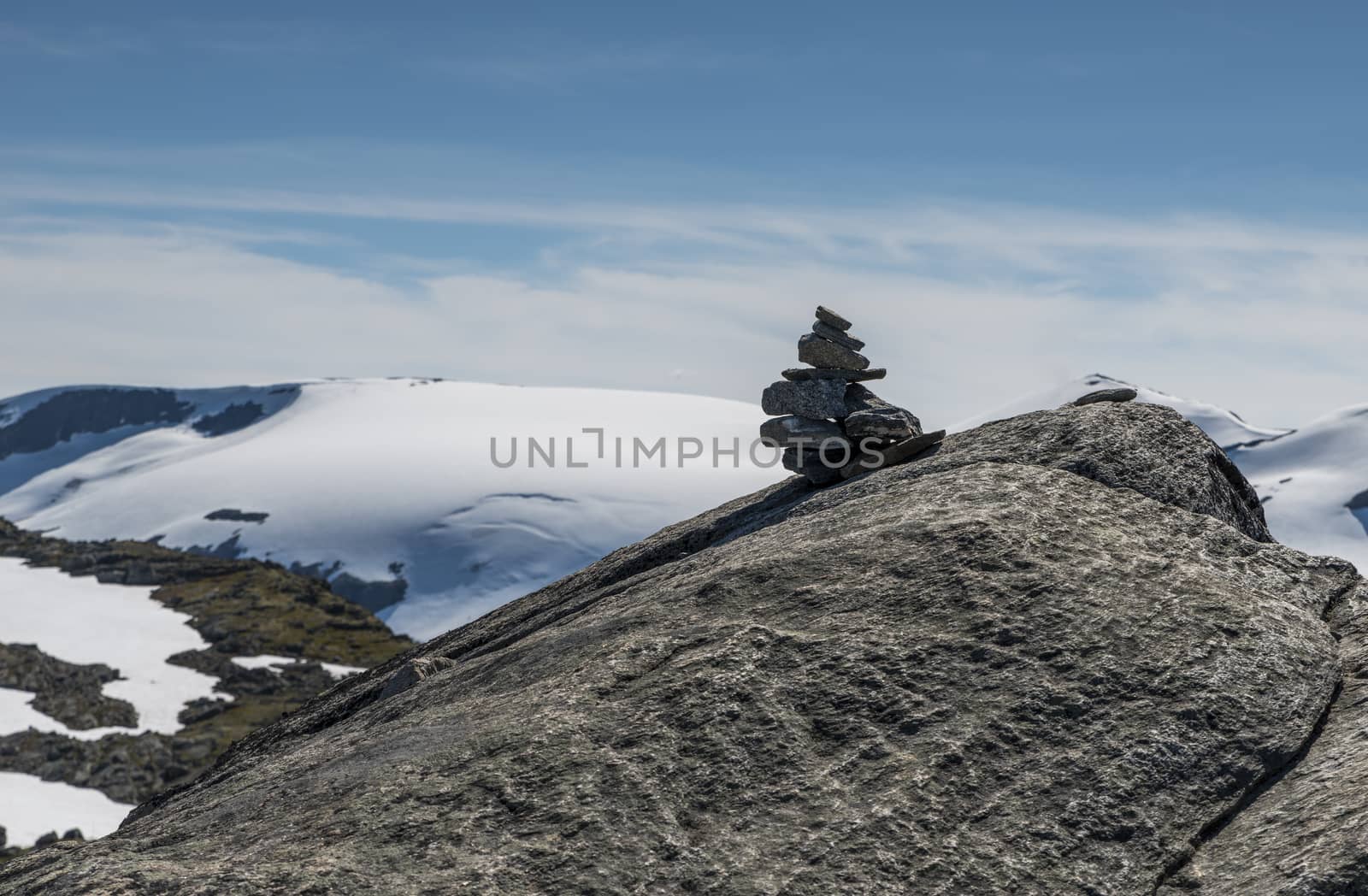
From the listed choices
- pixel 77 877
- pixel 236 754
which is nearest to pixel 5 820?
pixel 236 754

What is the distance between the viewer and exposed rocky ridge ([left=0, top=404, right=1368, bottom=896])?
1470 centimetres

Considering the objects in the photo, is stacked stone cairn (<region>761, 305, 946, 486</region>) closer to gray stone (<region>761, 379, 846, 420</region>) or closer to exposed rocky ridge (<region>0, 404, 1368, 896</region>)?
gray stone (<region>761, 379, 846, 420</region>)

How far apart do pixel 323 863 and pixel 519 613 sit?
40.5 feet

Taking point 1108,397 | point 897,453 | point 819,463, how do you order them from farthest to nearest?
point 819,463 < point 1108,397 < point 897,453

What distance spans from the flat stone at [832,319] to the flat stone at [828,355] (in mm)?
413

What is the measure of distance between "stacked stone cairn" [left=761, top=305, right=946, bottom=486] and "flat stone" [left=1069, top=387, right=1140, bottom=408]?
333 centimetres

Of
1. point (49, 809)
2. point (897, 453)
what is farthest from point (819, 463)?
point (49, 809)

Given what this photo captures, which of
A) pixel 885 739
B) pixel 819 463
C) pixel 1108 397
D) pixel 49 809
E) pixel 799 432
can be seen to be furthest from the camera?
pixel 49 809

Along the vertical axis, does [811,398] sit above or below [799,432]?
above

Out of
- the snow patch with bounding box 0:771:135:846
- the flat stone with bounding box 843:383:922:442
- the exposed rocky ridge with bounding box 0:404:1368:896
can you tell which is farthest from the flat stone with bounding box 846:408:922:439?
the snow patch with bounding box 0:771:135:846

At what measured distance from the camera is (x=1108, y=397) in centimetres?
2634

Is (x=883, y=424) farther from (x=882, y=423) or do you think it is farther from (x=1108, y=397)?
(x=1108, y=397)

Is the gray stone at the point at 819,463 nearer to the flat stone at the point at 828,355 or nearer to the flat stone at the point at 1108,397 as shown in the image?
the flat stone at the point at 828,355

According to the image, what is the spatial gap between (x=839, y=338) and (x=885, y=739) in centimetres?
1414
